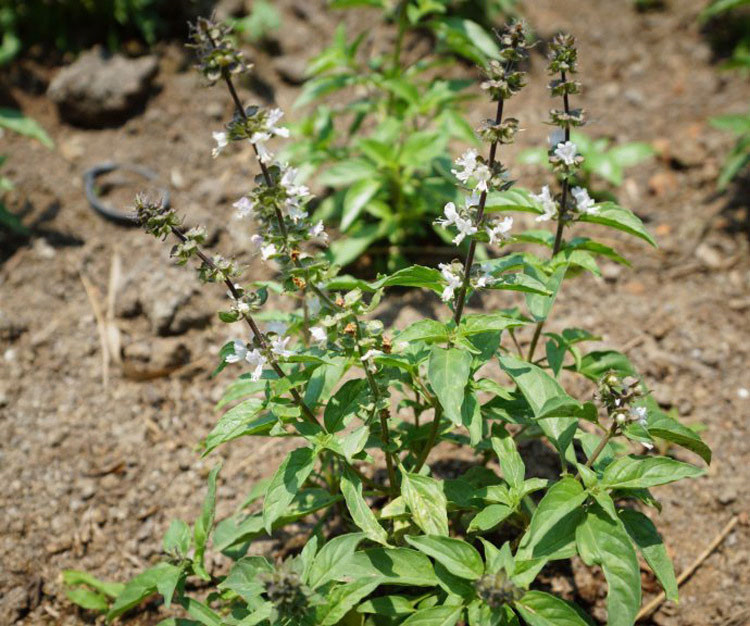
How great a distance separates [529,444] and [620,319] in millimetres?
1292

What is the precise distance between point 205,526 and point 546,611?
150cm

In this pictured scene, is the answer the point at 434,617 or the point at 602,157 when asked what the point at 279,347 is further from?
the point at 602,157

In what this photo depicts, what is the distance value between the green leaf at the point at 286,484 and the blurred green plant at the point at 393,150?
81.9 inches

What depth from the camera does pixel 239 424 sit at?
2.67 m

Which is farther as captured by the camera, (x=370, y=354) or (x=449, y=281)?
(x=449, y=281)

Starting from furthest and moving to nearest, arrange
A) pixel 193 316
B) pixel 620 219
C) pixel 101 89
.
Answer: pixel 101 89
pixel 193 316
pixel 620 219

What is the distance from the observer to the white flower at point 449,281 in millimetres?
2559

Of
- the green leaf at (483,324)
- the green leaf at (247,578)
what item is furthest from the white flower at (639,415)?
the green leaf at (247,578)

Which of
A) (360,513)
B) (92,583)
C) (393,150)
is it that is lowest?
(92,583)

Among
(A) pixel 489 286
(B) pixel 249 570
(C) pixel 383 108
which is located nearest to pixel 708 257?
(C) pixel 383 108

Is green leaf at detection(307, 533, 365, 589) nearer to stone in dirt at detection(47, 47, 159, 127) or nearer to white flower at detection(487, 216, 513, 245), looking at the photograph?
white flower at detection(487, 216, 513, 245)

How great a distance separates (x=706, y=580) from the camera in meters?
3.40

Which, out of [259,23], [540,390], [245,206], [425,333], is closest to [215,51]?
[245,206]

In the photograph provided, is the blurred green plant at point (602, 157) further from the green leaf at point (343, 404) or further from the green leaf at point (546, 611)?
the green leaf at point (546, 611)
